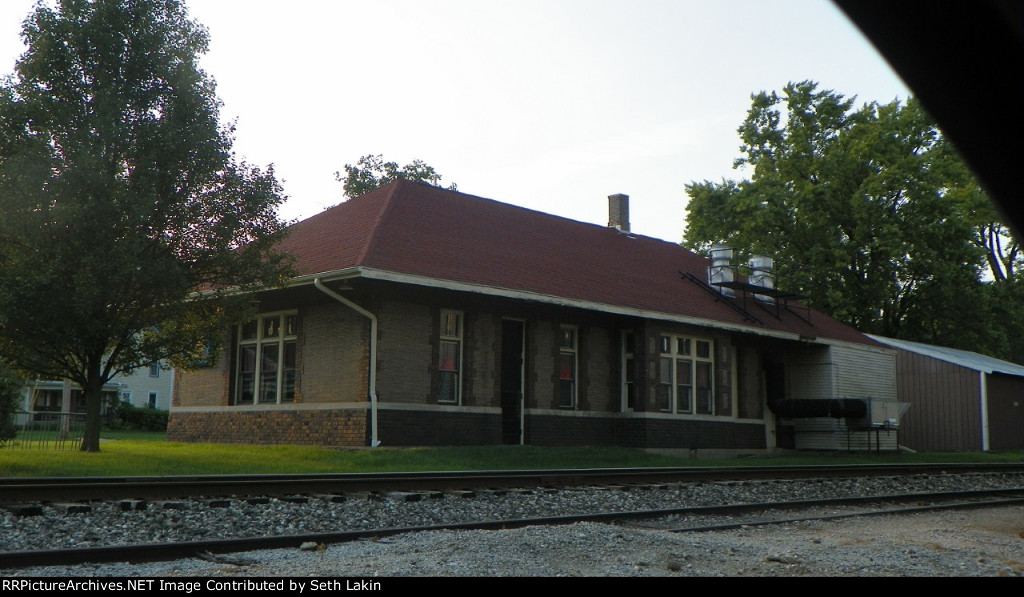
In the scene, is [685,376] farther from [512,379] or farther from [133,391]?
[133,391]

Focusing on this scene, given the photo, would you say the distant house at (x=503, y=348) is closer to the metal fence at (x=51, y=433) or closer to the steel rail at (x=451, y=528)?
the metal fence at (x=51, y=433)

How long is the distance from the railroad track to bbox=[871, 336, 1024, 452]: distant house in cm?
1796

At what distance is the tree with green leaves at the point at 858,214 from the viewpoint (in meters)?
37.9

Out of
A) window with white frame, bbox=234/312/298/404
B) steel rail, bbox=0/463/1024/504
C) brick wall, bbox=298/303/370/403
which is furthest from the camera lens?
Result: window with white frame, bbox=234/312/298/404

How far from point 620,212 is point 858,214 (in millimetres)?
11748

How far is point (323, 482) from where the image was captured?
36.7 feet

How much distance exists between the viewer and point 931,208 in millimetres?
37781

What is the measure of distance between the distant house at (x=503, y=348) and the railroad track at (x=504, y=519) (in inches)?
252

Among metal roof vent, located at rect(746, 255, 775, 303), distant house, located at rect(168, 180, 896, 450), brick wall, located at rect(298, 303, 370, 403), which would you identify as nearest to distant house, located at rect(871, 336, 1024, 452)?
distant house, located at rect(168, 180, 896, 450)

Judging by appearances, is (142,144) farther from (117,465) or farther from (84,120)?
(117,465)

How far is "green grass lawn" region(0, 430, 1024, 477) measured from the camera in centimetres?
1439

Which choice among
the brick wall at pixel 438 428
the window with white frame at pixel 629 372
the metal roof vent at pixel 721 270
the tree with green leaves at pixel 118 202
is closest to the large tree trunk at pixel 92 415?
the tree with green leaves at pixel 118 202

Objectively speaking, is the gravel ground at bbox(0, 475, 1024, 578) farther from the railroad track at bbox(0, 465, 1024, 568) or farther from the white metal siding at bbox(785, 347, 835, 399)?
the white metal siding at bbox(785, 347, 835, 399)

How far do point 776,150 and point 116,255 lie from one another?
33.4 metres
